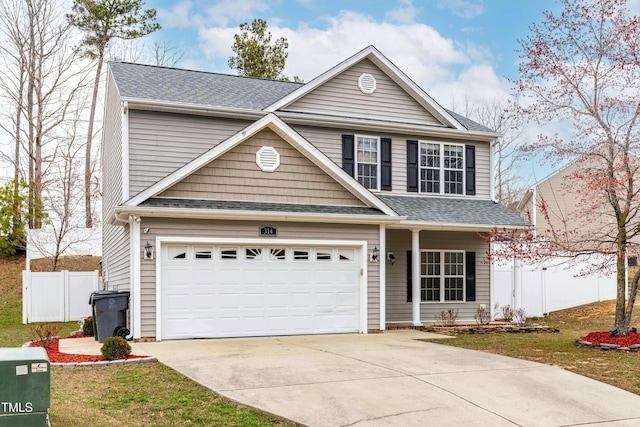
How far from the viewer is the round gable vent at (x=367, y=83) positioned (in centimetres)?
1797

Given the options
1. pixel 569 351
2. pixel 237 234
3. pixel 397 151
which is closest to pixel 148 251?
pixel 237 234

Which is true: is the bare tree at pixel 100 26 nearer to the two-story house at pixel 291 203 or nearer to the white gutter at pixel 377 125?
the two-story house at pixel 291 203

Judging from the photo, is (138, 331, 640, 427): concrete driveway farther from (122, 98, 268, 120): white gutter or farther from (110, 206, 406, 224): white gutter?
(122, 98, 268, 120): white gutter

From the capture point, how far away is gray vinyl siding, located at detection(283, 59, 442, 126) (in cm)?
1753

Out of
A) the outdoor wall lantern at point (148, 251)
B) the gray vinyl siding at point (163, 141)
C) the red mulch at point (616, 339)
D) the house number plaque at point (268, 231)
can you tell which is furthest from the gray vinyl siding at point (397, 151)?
the red mulch at point (616, 339)

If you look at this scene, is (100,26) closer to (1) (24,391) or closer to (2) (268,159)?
(2) (268,159)

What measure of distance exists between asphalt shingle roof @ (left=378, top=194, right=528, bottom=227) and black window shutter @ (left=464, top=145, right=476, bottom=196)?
1.11 ft

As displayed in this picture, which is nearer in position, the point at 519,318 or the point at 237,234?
the point at 237,234

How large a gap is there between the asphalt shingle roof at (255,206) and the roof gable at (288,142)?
0.19 m

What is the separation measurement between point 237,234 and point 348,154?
16.4ft

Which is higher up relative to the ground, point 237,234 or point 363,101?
point 363,101

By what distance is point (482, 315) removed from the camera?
58.9ft

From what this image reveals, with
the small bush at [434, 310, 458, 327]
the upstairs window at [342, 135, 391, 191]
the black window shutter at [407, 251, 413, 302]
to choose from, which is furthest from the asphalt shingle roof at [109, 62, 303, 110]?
the small bush at [434, 310, 458, 327]

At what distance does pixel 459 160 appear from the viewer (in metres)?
18.8
